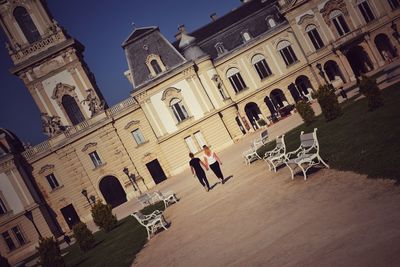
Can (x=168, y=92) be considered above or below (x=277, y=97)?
above

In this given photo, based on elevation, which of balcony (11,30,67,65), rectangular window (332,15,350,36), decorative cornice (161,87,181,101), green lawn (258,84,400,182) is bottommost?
green lawn (258,84,400,182)

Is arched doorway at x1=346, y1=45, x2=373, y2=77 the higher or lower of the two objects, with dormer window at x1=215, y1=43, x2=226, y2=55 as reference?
lower

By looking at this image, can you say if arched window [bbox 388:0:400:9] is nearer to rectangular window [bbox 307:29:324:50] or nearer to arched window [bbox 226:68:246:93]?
rectangular window [bbox 307:29:324:50]

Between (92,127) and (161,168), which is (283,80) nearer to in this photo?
(161,168)

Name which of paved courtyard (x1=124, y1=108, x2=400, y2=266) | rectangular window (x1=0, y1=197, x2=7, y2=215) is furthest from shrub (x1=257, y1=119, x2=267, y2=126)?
rectangular window (x1=0, y1=197, x2=7, y2=215)

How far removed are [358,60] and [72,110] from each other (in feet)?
104

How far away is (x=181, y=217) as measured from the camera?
12633mm

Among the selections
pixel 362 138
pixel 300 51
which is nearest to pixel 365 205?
pixel 362 138

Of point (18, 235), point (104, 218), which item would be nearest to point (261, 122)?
point (104, 218)

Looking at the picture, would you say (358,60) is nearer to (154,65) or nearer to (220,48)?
(220,48)

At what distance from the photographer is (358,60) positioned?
118 ft

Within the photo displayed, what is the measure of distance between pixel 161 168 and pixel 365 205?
93.3ft

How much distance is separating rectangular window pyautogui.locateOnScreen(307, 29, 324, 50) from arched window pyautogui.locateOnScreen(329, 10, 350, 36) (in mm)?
1960

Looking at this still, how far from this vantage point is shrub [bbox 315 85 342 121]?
1722 centimetres
